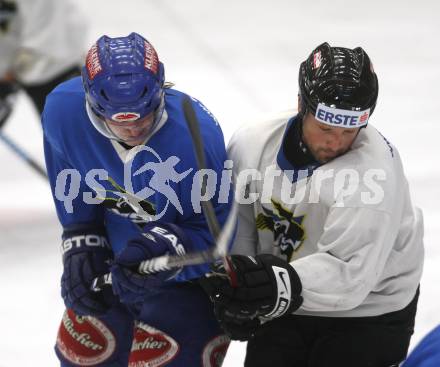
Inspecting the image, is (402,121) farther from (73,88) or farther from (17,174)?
(73,88)

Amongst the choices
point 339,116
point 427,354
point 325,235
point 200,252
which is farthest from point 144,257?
point 427,354

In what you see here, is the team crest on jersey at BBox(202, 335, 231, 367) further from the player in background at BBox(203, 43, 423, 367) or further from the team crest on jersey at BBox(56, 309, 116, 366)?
the team crest on jersey at BBox(56, 309, 116, 366)

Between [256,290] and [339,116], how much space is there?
1.27 feet

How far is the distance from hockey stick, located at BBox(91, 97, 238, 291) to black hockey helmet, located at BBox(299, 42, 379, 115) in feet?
0.93

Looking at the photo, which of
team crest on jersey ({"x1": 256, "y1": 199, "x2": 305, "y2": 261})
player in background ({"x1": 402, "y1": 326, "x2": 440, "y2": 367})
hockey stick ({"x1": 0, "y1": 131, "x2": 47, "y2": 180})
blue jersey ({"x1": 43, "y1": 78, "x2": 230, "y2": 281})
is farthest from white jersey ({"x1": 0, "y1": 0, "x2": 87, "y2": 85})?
player in background ({"x1": 402, "y1": 326, "x2": 440, "y2": 367})

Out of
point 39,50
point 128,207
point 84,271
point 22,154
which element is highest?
point 128,207

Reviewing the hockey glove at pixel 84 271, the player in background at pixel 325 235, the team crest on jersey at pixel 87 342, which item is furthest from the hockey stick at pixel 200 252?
the team crest on jersey at pixel 87 342

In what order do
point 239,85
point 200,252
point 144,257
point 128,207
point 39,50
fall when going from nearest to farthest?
point 200,252, point 144,257, point 128,207, point 39,50, point 239,85

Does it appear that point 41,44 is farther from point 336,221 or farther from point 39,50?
point 336,221

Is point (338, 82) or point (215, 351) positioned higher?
point (338, 82)

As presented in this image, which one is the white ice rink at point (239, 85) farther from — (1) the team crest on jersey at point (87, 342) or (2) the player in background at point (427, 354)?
(2) the player in background at point (427, 354)

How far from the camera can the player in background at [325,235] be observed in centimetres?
207

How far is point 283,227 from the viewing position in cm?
224

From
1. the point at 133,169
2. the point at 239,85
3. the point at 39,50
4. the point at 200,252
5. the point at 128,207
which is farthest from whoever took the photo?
the point at 239,85
